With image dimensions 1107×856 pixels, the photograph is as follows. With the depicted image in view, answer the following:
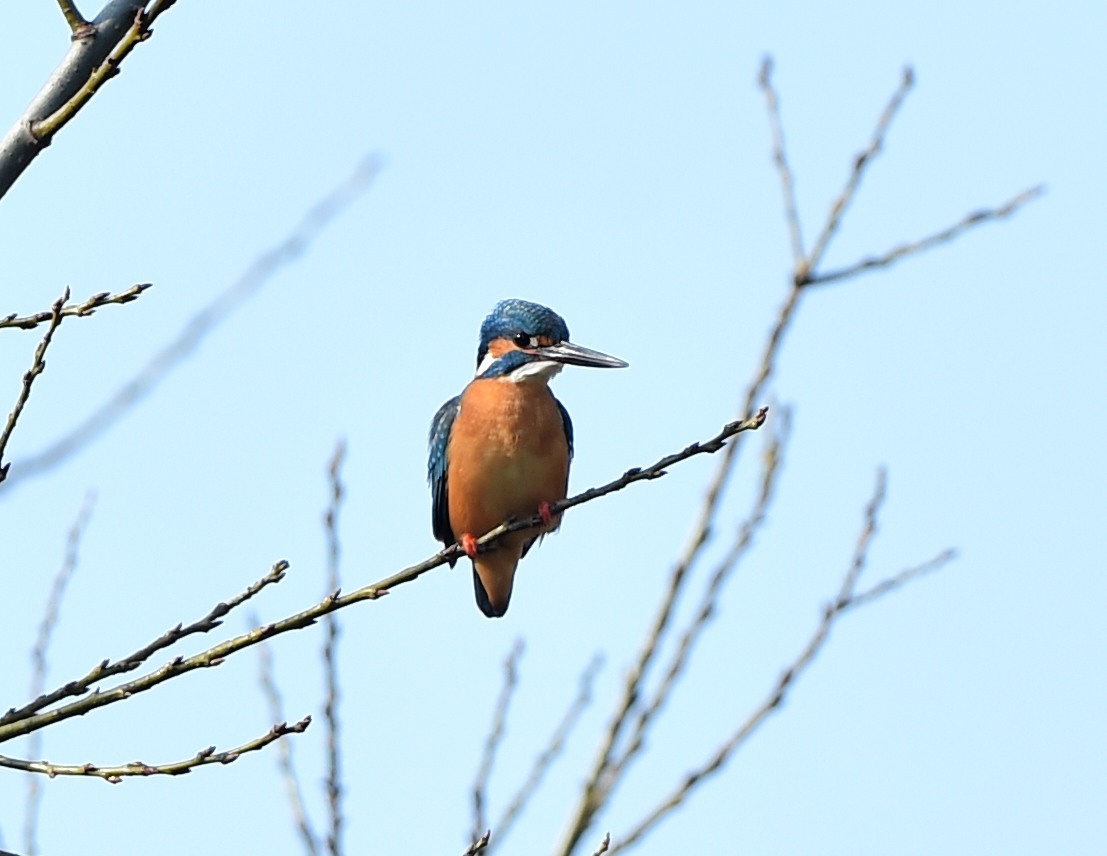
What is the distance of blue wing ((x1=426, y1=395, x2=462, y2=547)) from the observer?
5730mm

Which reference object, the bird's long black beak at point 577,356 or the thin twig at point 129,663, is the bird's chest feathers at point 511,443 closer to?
the bird's long black beak at point 577,356

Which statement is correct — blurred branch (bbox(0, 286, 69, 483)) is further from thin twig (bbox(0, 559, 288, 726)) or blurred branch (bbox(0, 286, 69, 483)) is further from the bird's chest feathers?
the bird's chest feathers

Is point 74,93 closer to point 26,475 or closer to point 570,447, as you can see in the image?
point 26,475

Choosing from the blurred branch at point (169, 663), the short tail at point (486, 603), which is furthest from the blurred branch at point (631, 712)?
the short tail at point (486, 603)

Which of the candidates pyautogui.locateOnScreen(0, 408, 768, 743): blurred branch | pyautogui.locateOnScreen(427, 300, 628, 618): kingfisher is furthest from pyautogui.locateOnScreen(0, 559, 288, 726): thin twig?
pyautogui.locateOnScreen(427, 300, 628, 618): kingfisher

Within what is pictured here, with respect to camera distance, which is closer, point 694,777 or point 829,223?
point 694,777

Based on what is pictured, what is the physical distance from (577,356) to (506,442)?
0.41 m

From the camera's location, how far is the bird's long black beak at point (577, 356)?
5.26 metres

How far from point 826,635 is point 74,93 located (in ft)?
7.96

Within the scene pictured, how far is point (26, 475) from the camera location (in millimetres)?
2816

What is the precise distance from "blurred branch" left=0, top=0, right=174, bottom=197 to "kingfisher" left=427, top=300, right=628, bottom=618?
2.69m

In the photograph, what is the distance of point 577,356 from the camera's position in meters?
5.41

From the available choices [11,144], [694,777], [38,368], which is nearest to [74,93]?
[11,144]

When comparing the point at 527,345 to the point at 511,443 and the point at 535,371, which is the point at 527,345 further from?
the point at 511,443
